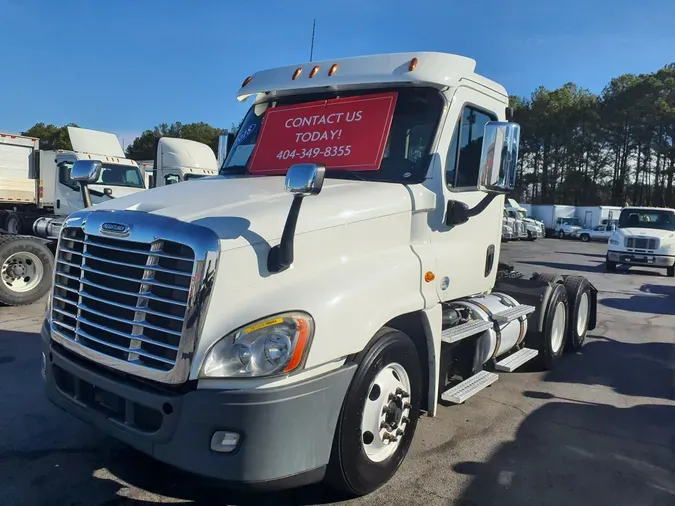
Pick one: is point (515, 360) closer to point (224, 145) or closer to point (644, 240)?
point (224, 145)

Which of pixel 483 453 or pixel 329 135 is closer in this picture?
pixel 483 453

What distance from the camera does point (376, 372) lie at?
3.23 metres

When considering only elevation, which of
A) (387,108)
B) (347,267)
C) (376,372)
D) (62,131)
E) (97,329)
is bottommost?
(376,372)

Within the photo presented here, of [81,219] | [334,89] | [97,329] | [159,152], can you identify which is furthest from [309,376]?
[159,152]

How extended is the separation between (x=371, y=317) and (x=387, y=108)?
178cm

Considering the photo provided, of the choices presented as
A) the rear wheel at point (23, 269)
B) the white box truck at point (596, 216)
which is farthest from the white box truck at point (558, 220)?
the rear wheel at point (23, 269)

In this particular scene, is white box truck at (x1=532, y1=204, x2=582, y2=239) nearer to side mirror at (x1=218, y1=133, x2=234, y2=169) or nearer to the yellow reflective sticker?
side mirror at (x1=218, y1=133, x2=234, y2=169)

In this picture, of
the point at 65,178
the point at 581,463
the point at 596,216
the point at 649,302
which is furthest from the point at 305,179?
the point at 596,216

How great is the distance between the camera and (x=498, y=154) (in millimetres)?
3799

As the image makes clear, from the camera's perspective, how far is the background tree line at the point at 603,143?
57.5 metres

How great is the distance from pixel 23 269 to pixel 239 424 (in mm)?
7597

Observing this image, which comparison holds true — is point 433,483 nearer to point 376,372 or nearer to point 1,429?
point 376,372

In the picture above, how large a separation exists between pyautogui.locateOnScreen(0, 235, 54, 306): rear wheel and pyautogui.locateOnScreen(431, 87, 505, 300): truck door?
7.19m

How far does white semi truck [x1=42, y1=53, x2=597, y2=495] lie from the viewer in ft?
8.93
